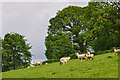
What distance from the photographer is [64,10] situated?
60.0 m

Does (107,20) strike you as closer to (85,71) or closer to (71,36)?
(85,71)

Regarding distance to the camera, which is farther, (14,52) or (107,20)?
(14,52)

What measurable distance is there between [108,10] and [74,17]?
78.5ft

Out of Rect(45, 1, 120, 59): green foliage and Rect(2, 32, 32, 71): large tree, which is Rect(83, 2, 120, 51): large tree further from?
Rect(2, 32, 32, 71): large tree

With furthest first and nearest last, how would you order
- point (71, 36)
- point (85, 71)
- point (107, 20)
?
1. point (71, 36)
2. point (107, 20)
3. point (85, 71)

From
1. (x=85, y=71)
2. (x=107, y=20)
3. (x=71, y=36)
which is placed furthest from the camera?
(x=71, y=36)

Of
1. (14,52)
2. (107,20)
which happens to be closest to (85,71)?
(107,20)

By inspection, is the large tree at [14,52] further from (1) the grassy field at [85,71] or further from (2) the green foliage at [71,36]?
(1) the grassy field at [85,71]

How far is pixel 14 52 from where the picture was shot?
188 ft

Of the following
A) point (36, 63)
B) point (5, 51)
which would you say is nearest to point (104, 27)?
point (36, 63)

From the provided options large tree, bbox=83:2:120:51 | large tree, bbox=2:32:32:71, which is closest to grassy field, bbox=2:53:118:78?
large tree, bbox=83:2:120:51

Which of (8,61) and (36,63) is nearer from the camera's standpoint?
(36,63)

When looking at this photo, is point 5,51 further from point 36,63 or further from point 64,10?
point 64,10

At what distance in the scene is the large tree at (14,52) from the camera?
181 ft
